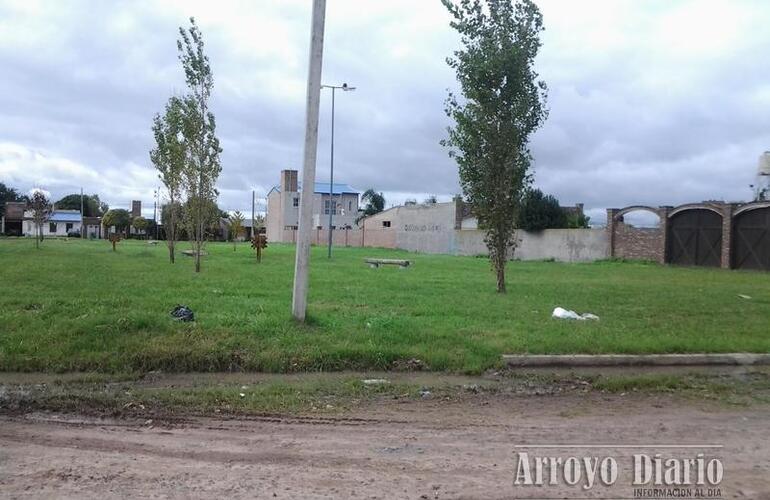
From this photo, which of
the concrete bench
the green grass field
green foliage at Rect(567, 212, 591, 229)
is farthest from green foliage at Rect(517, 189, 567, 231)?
the green grass field

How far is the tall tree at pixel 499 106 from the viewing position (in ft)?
49.8

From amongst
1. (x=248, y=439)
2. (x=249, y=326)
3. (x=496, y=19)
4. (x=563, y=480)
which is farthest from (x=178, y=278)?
(x=563, y=480)

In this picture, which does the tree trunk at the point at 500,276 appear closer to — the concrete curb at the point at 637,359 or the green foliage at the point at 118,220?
the concrete curb at the point at 637,359

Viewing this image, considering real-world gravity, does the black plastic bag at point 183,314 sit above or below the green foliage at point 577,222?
below

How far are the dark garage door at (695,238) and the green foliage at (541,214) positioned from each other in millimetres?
9736

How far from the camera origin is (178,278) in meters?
16.4

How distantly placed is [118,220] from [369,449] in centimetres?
8716

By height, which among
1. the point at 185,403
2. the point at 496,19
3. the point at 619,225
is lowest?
the point at 185,403

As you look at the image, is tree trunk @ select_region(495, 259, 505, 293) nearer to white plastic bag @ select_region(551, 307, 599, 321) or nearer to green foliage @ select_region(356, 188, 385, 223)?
white plastic bag @ select_region(551, 307, 599, 321)

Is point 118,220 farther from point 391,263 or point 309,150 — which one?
point 309,150

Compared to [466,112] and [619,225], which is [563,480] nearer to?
[466,112]

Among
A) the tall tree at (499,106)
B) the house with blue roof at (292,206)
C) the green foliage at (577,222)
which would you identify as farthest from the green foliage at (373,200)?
the tall tree at (499,106)

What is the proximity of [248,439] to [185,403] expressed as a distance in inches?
55.3

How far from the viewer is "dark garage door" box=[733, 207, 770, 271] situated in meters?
28.2
